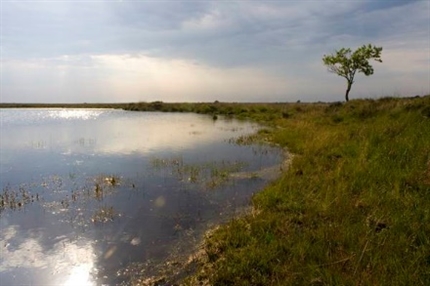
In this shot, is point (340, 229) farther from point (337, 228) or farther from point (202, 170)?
point (202, 170)

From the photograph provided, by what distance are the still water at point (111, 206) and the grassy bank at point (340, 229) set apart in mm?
1714

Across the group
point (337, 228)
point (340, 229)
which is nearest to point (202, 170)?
point (337, 228)

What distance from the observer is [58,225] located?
1091cm

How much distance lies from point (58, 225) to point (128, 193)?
146 inches

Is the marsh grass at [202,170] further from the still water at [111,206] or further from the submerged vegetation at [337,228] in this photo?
the submerged vegetation at [337,228]

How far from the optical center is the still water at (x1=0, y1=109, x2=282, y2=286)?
8.54m

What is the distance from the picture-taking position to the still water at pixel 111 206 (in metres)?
8.54

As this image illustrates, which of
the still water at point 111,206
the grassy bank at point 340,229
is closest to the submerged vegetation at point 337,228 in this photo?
the grassy bank at point 340,229

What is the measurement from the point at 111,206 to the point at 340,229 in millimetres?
8328

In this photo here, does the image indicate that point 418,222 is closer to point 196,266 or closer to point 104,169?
point 196,266

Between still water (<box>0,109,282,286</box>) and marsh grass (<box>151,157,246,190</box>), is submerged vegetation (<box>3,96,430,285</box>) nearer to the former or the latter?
still water (<box>0,109,282,286</box>)

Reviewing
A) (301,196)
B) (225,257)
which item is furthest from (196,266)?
(301,196)

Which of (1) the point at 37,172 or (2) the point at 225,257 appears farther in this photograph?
(1) the point at 37,172

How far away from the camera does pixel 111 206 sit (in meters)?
12.6
